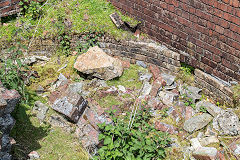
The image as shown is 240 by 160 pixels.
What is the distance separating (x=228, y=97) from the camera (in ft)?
16.3

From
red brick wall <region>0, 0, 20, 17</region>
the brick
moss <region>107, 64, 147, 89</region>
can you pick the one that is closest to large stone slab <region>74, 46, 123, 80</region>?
moss <region>107, 64, 147, 89</region>

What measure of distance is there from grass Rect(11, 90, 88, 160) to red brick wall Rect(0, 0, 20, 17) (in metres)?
2.63

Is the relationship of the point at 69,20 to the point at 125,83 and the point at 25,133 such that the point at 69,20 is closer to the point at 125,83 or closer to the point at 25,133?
the point at 125,83

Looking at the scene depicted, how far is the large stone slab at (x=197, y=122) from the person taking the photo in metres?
4.73

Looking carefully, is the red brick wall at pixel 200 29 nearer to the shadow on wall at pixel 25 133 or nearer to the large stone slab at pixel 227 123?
the large stone slab at pixel 227 123

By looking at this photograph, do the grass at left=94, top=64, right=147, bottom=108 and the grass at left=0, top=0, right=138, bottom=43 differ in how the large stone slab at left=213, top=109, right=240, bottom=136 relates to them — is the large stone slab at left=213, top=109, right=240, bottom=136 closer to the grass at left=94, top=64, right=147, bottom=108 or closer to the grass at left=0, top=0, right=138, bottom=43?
the grass at left=94, top=64, right=147, bottom=108

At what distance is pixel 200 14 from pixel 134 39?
5.14ft

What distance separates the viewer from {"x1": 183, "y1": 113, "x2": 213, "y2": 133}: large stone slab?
186 inches

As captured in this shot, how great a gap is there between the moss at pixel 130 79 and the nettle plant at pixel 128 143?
1.23m

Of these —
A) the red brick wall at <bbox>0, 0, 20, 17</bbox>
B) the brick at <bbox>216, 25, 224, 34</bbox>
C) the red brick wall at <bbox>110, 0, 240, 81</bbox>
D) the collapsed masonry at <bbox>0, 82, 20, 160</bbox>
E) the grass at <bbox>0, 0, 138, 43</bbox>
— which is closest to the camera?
the collapsed masonry at <bbox>0, 82, 20, 160</bbox>

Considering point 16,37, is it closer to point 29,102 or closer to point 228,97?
point 29,102

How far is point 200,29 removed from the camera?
5137 mm

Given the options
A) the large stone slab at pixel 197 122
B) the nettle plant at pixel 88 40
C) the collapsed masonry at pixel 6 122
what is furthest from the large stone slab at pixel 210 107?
the collapsed masonry at pixel 6 122

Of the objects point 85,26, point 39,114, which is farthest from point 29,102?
point 85,26
